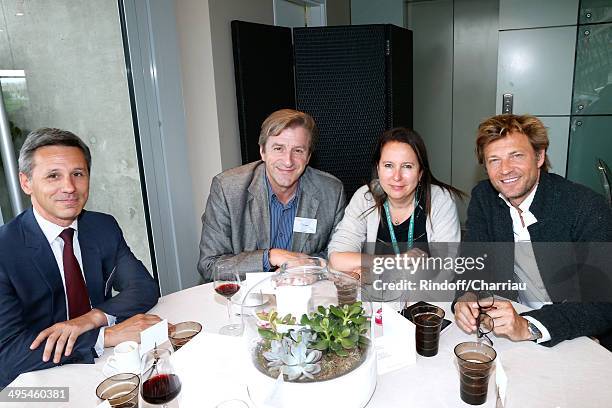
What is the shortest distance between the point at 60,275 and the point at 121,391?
73cm

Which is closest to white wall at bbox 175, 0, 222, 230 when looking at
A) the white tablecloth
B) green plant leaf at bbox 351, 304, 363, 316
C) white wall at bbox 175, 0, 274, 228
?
white wall at bbox 175, 0, 274, 228

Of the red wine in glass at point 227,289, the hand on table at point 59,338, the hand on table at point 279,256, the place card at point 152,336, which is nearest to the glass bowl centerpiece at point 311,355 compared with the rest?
the place card at point 152,336

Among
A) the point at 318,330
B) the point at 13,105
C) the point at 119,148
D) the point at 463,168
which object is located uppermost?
the point at 13,105

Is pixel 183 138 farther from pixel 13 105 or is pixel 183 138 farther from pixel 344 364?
pixel 344 364

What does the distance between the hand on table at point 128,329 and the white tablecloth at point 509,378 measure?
0.04m

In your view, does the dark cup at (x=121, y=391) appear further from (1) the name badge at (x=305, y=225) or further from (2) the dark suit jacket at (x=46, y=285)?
(1) the name badge at (x=305, y=225)

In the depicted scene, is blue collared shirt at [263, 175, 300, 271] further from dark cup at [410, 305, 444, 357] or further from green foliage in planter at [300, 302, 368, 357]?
green foliage in planter at [300, 302, 368, 357]

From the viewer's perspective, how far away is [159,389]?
1107 mm

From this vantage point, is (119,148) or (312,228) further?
(119,148)

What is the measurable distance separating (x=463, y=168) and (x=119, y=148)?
13.8ft

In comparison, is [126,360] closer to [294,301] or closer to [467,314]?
[294,301]

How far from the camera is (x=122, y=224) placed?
345 centimetres

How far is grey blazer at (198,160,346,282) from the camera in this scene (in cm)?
234

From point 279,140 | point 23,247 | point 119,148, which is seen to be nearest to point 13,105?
point 119,148
